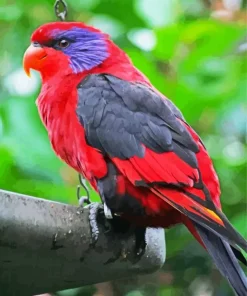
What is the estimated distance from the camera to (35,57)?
1.97 meters

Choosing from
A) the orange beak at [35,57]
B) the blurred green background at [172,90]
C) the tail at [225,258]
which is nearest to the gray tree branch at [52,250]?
the tail at [225,258]

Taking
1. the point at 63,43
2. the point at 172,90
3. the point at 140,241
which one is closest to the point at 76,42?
the point at 63,43

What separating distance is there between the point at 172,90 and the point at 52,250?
1.08 metres

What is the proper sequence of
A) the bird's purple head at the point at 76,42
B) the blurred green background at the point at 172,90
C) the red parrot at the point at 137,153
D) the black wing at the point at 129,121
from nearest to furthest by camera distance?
the red parrot at the point at 137,153, the black wing at the point at 129,121, the bird's purple head at the point at 76,42, the blurred green background at the point at 172,90

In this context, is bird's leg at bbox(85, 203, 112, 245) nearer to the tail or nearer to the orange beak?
the tail

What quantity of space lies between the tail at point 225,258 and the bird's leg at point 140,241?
137 mm

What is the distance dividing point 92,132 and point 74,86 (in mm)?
212

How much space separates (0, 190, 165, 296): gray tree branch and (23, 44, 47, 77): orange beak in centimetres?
68

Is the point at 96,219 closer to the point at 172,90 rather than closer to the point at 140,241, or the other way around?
the point at 140,241

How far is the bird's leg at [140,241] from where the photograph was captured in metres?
1.51

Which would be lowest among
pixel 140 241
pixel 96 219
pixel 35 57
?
pixel 140 241

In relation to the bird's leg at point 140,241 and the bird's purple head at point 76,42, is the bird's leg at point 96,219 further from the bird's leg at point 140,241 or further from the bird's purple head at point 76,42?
the bird's purple head at point 76,42

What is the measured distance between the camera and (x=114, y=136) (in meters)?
1.63

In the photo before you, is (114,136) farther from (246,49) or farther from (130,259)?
(246,49)
